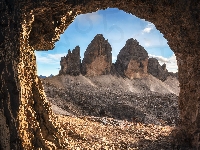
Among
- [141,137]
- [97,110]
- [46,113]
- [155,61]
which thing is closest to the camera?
[46,113]

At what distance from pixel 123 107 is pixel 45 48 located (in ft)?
114

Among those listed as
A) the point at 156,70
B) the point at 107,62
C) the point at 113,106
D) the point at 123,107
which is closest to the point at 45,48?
the point at 113,106

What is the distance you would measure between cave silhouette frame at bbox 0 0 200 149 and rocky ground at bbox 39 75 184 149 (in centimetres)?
251

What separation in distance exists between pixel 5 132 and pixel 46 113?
2.31m

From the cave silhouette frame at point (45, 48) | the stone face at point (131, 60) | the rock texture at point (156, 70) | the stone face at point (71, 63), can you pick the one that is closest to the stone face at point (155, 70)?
the rock texture at point (156, 70)

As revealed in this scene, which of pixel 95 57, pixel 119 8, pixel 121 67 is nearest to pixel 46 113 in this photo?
pixel 119 8

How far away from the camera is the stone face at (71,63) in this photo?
7850 centimetres

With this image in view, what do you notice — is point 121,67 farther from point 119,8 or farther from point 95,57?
point 119,8

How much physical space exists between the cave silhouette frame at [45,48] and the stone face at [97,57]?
73.7 m

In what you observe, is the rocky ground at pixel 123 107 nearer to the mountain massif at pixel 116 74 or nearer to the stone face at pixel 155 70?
the mountain massif at pixel 116 74

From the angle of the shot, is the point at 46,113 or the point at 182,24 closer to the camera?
the point at 46,113

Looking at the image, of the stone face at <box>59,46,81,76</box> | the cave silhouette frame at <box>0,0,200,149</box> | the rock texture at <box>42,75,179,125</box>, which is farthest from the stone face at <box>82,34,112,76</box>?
the cave silhouette frame at <box>0,0,200,149</box>

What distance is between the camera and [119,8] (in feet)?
31.5

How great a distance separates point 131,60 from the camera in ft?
305
